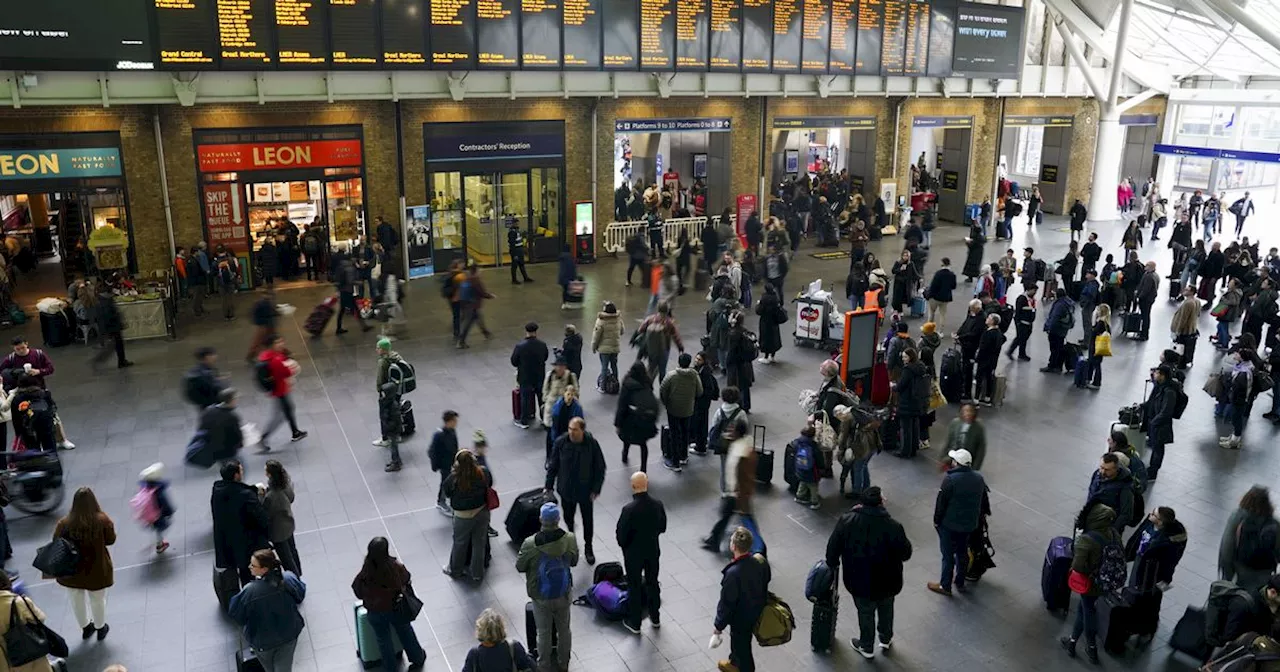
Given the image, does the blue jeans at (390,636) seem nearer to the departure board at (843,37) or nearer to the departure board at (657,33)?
the departure board at (657,33)

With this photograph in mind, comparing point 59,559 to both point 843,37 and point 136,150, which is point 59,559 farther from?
point 843,37

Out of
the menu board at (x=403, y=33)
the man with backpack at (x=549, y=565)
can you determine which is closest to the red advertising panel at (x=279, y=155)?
the menu board at (x=403, y=33)

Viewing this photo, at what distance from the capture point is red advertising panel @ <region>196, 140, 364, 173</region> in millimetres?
19859

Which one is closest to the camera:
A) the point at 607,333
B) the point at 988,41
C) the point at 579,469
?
the point at 579,469

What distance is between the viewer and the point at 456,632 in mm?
8211

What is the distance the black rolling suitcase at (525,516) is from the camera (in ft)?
30.3

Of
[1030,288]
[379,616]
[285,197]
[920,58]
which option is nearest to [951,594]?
[379,616]

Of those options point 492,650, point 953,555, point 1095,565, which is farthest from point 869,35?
point 492,650

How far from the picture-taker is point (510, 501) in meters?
10.7

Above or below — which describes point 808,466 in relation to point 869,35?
below

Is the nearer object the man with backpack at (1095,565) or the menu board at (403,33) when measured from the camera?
the man with backpack at (1095,565)

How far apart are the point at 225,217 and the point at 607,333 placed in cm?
1083

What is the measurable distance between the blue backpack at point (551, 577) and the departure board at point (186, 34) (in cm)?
1375

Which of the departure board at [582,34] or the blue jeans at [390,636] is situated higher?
the departure board at [582,34]
